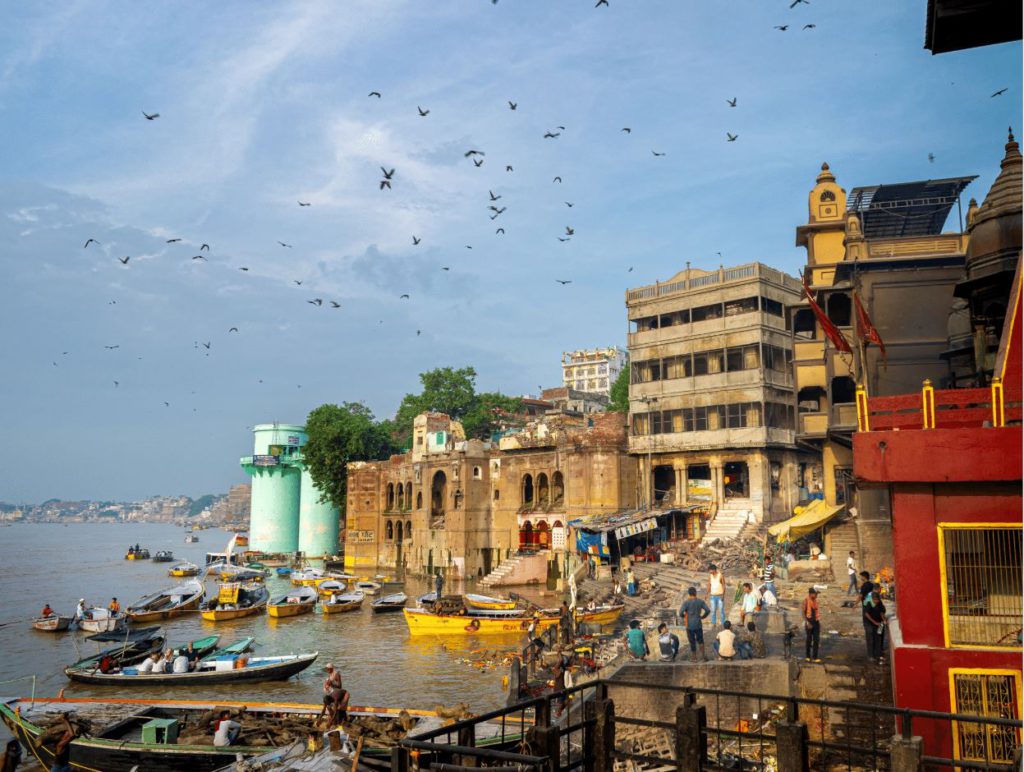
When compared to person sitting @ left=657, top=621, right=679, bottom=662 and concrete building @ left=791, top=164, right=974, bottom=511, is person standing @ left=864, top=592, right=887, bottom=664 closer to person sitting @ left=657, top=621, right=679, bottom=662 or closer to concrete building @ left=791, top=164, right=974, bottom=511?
person sitting @ left=657, top=621, right=679, bottom=662

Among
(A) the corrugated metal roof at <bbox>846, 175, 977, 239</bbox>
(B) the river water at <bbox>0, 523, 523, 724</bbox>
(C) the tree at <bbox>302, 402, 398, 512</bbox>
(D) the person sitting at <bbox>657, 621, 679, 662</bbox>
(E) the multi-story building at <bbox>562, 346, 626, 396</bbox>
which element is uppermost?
(E) the multi-story building at <bbox>562, 346, 626, 396</bbox>

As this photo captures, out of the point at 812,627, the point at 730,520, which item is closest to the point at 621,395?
the point at 730,520

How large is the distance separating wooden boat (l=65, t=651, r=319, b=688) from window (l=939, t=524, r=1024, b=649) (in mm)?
22072

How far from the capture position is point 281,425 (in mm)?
92188

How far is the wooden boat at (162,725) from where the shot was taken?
673 inches

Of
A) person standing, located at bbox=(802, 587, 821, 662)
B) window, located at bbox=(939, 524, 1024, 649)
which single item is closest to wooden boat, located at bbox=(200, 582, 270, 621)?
person standing, located at bbox=(802, 587, 821, 662)

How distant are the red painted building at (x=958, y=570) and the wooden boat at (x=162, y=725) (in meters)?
6.98

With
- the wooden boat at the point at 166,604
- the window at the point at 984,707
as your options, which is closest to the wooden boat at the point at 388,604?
the wooden boat at the point at 166,604

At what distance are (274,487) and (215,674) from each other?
6646 centimetres

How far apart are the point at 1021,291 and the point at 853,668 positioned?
809cm

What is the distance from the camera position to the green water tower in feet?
296

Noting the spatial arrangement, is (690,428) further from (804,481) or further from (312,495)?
(312,495)

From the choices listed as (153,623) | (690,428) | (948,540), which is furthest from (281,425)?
(948,540)

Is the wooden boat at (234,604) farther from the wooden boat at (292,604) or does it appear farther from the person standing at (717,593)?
the person standing at (717,593)
